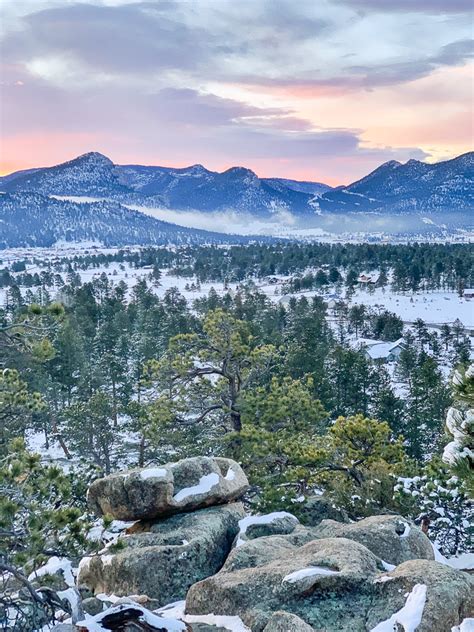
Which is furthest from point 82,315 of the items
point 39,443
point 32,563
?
point 32,563

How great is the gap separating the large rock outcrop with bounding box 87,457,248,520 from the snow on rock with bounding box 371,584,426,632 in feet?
18.9

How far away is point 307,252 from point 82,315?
4096 inches

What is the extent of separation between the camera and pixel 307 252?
152 m

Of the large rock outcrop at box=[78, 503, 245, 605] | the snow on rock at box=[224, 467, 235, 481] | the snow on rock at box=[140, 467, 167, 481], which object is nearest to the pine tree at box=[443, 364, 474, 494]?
the large rock outcrop at box=[78, 503, 245, 605]

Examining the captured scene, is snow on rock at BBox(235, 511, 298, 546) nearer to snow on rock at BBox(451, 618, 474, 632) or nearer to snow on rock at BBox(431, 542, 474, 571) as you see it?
snow on rock at BBox(431, 542, 474, 571)

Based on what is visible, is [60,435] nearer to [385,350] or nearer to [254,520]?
[254,520]

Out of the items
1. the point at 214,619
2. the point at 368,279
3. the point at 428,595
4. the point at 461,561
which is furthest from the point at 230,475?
the point at 368,279

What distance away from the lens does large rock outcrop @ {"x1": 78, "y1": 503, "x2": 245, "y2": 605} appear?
9422mm

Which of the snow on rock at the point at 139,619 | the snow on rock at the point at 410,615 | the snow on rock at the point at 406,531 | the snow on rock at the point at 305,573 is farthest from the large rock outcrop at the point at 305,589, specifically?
the snow on rock at the point at 406,531

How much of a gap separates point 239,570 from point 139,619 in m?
2.26

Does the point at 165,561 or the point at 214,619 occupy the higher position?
the point at 214,619

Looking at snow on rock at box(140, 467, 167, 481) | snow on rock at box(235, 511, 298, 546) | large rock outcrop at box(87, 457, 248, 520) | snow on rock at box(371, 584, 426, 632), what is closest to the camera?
snow on rock at box(371, 584, 426, 632)

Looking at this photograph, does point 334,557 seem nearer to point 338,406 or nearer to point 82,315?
point 338,406

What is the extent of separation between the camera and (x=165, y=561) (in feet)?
31.6
